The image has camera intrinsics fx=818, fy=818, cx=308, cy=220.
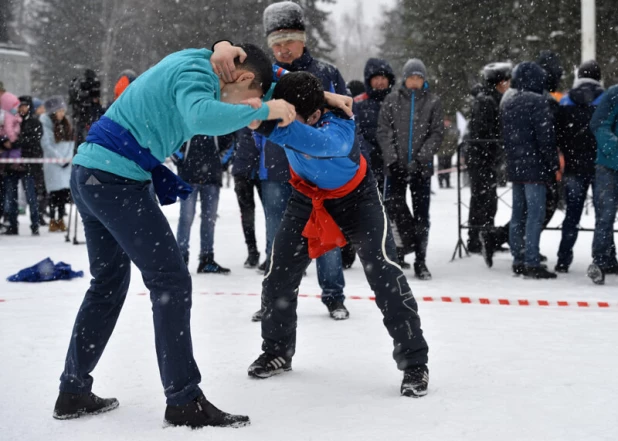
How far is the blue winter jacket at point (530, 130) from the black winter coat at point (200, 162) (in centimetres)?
299

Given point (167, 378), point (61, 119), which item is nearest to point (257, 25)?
point (61, 119)

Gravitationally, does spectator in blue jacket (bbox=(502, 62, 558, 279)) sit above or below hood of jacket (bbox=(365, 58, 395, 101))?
below

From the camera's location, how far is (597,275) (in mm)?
7645

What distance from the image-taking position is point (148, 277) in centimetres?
366

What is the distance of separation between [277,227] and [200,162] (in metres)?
2.50

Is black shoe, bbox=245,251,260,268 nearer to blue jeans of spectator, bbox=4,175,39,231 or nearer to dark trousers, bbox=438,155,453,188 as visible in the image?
blue jeans of spectator, bbox=4,175,39,231

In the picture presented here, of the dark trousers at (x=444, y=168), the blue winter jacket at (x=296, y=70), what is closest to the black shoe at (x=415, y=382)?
the blue winter jacket at (x=296, y=70)

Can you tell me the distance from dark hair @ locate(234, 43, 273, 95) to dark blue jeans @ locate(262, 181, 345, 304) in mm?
2383

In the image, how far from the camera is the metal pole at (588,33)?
46.6 ft

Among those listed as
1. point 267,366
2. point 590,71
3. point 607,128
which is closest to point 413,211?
point 607,128

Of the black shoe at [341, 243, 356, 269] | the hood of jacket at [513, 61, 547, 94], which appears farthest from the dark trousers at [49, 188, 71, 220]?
the hood of jacket at [513, 61, 547, 94]

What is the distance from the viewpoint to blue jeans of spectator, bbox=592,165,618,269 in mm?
7574

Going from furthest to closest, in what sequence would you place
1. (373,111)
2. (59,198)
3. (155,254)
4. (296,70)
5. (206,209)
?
1. (59,198)
2. (373,111)
3. (206,209)
4. (296,70)
5. (155,254)

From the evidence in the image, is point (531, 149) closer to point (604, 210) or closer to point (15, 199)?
point (604, 210)
